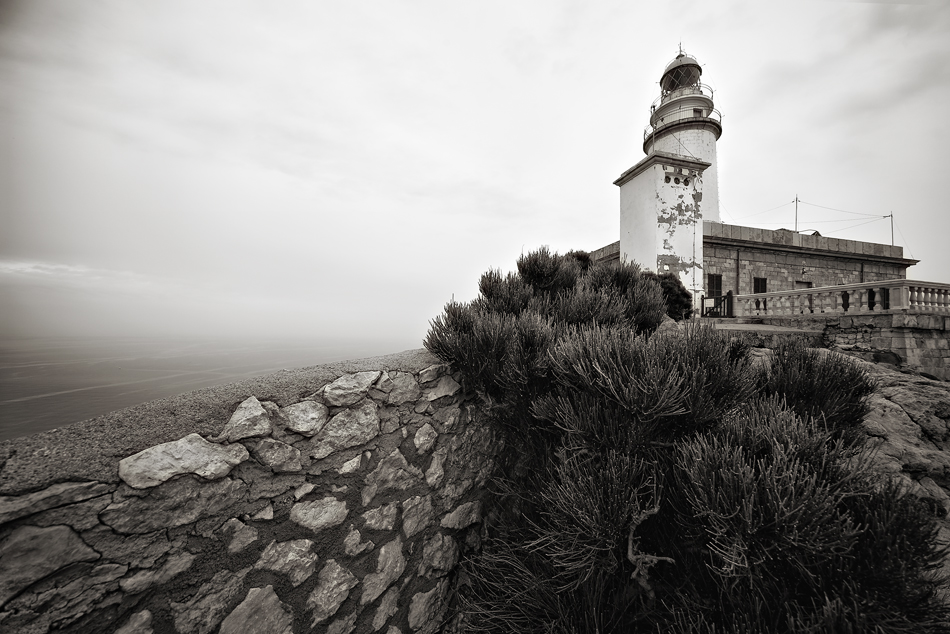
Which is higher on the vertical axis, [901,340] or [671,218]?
[671,218]

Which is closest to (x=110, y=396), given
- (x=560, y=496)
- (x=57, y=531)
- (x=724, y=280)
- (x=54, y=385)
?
(x=54, y=385)

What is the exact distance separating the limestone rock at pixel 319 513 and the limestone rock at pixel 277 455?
0.25m

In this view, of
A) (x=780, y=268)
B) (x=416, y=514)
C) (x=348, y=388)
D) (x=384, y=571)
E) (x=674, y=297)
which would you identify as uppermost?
(x=780, y=268)

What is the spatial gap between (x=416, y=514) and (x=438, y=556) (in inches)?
16.6

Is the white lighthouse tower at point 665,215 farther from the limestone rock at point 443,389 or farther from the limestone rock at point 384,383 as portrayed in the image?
the limestone rock at point 384,383

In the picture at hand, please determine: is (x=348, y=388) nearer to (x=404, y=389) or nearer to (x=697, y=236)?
(x=404, y=389)

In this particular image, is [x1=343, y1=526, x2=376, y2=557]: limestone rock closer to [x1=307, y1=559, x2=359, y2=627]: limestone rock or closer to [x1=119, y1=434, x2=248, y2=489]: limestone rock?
[x1=307, y1=559, x2=359, y2=627]: limestone rock

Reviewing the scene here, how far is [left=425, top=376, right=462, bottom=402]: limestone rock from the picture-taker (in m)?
2.96

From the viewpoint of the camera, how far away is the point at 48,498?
1313 mm

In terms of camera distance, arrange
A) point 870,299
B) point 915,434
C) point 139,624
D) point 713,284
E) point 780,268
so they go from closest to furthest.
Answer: point 139,624 < point 915,434 < point 870,299 < point 713,284 < point 780,268

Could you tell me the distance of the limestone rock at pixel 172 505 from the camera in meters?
1.46

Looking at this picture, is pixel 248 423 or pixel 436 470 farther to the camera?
pixel 436 470

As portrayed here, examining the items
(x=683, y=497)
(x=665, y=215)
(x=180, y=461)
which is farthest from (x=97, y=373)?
(x=665, y=215)

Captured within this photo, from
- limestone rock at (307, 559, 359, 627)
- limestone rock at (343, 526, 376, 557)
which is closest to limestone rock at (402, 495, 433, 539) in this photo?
limestone rock at (343, 526, 376, 557)
